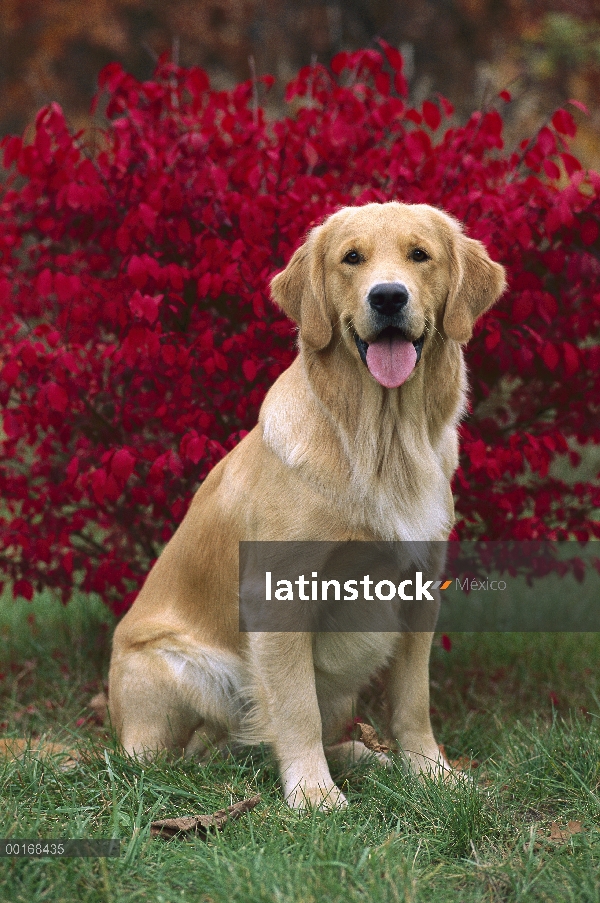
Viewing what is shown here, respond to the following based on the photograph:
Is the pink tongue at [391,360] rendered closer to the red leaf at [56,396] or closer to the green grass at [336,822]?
the green grass at [336,822]

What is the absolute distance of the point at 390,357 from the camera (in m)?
2.75

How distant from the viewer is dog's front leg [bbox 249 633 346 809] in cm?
283

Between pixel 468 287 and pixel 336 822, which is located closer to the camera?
pixel 336 822

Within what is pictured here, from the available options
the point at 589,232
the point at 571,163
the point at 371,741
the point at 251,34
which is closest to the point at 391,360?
the point at 589,232

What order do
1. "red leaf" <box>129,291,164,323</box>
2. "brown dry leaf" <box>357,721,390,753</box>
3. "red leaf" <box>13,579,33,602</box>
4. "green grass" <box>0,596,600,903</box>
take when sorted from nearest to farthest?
"green grass" <box>0,596,600,903</box> < "brown dry leaf" <box>357,721,390,753</box> < "red leaf" <box>129,291,164,323</box> < "red leaf" <box>13,579,33,602</box>

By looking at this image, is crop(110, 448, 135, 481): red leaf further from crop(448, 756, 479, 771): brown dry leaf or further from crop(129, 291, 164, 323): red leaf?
crop(448, 756, 479, 771): brown dry leaf

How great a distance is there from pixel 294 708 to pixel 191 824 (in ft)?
1.62

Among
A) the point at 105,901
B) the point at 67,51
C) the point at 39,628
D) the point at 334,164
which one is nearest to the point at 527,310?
the point at 334,164

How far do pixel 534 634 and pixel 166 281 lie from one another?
8.42ft

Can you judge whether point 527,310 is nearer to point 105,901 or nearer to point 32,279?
point 32,279

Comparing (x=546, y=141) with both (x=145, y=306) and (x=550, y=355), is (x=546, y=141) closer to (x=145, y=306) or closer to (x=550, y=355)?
(x=550, y=355)

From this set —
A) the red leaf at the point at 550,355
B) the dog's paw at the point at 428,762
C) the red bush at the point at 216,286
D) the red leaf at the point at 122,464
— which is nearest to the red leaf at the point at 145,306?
the red bush at the point at 216,286

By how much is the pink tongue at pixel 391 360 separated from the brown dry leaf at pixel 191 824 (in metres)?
1.32

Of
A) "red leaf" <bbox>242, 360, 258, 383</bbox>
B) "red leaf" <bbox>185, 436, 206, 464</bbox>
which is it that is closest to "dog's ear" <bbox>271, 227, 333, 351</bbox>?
"red leaf" <bbox>242, 360, 258, 383</bbox>
